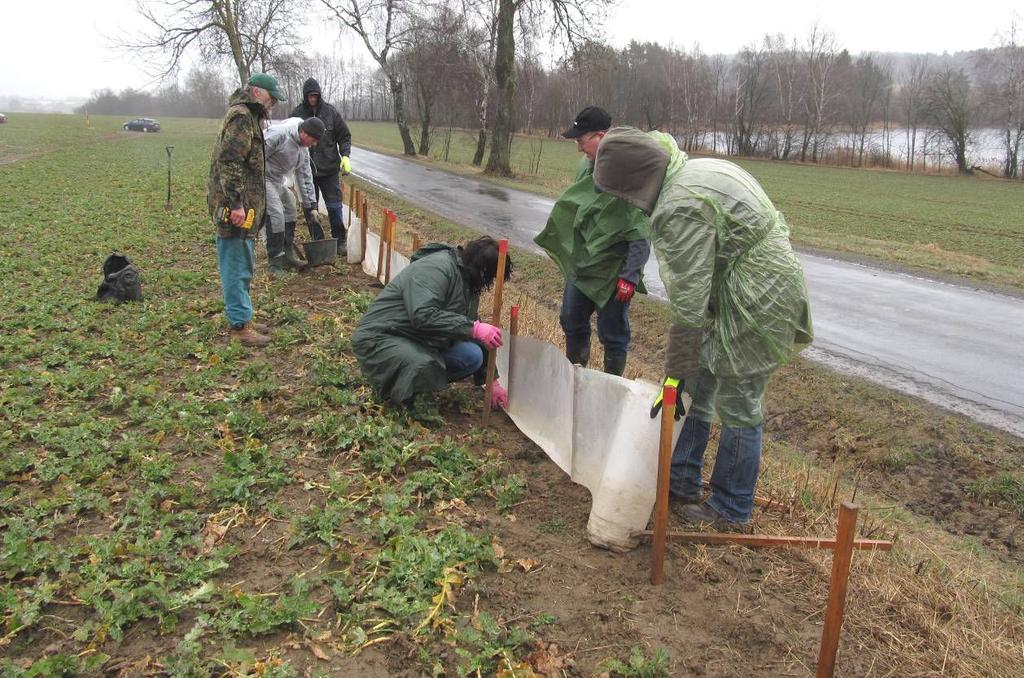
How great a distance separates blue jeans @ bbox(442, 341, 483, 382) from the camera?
475cm

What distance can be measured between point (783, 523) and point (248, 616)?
2.57 m

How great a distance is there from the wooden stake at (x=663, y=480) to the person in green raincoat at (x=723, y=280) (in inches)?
5.5

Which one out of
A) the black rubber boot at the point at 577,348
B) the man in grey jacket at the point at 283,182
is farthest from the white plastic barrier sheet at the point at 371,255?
the black rubber boot at the point at 577,348

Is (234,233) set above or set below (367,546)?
above

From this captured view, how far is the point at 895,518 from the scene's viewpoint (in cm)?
445

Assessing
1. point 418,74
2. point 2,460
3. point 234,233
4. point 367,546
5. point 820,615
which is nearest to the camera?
point 820,615

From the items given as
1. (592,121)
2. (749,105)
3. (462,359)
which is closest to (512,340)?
(462,359)

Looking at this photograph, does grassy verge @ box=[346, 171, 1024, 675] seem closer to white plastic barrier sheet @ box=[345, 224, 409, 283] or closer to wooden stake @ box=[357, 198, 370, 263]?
white plastic barrier sheet @ box=[345, 224, 409, 283]

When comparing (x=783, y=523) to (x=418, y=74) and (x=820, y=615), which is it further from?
(x=418, y=74)

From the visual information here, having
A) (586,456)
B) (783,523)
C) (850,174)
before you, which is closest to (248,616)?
(586,456)

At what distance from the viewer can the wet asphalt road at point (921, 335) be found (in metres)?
6.23

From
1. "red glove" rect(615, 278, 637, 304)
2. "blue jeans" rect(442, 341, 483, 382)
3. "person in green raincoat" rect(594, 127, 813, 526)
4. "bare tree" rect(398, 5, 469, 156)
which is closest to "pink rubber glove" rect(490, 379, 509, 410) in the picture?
Answer: "blue jeans" rect(442, 341, 483, 382)

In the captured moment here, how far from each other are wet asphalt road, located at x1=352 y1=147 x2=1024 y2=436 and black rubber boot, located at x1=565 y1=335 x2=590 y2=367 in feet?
10.0

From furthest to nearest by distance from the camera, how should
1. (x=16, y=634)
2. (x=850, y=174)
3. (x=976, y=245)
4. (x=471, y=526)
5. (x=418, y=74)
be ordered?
(x=850, y=174) → (x=418, y=74) → (x=976, y=245) → (x=471, y=526) → (x=16, y=634)
